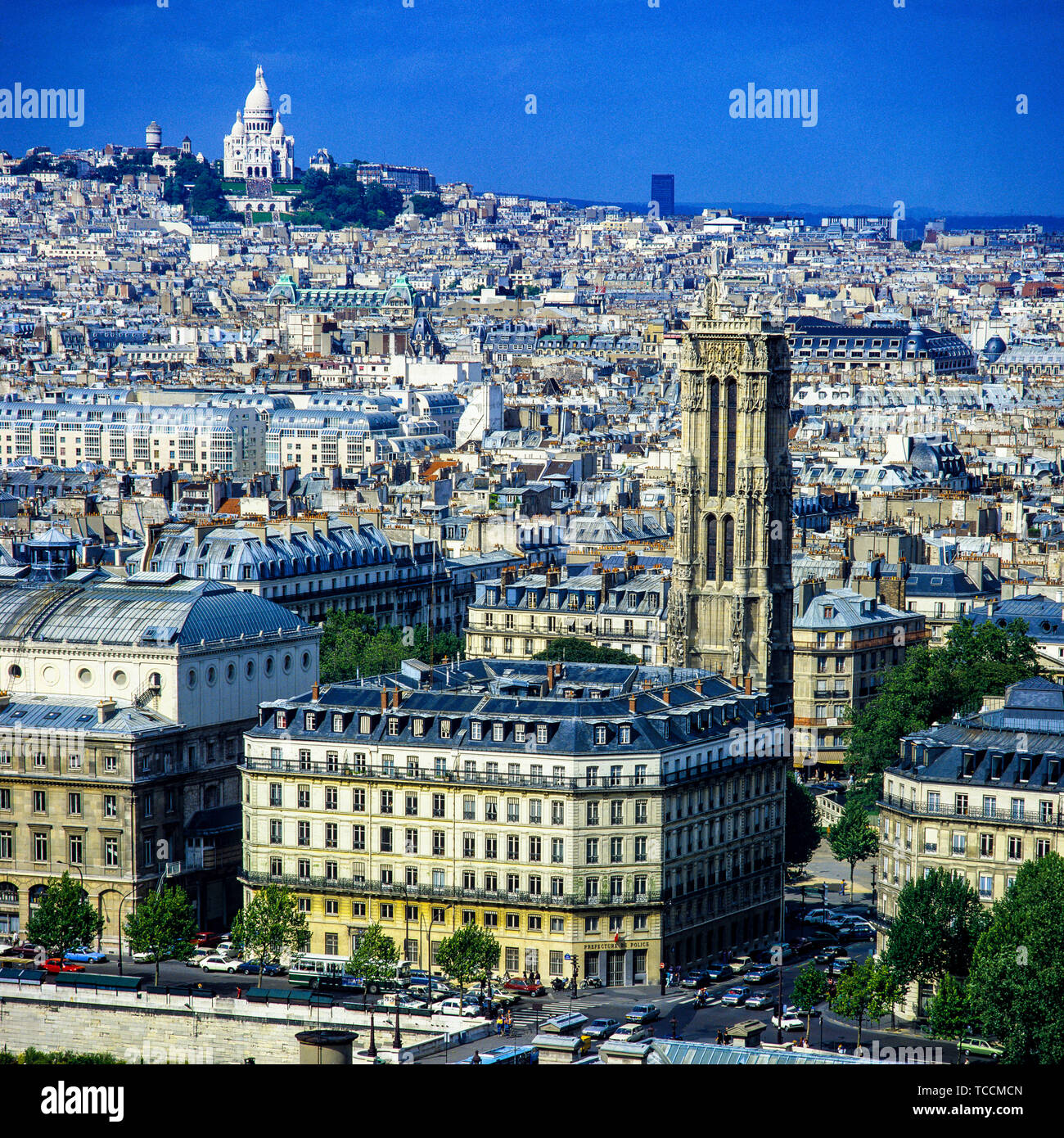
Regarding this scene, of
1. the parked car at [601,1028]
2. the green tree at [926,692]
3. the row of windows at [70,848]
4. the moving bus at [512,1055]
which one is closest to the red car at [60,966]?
the row of windows at [70,848]

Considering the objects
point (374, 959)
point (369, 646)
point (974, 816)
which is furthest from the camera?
point (369, 646)

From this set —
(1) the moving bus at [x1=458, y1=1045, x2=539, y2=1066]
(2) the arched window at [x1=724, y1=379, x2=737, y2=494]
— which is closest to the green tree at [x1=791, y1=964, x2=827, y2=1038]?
(1) the moving bus at [x1=458, y1=1045, x2=539, y2=1066]

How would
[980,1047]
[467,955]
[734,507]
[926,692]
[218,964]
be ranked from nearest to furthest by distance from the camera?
[980,1047], [467,955], [218,964], [926,692], [734,507]

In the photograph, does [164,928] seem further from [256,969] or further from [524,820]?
[524,820]

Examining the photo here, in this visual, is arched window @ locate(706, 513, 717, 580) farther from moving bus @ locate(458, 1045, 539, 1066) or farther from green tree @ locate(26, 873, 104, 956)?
moving bus @ locate(458, 1045, 539, 1066)

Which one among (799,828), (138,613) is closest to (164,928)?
(138,613)

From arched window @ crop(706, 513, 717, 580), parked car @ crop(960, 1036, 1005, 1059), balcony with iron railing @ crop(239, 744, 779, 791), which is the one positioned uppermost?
arched window @ crop(706, 513, 717, 580)
